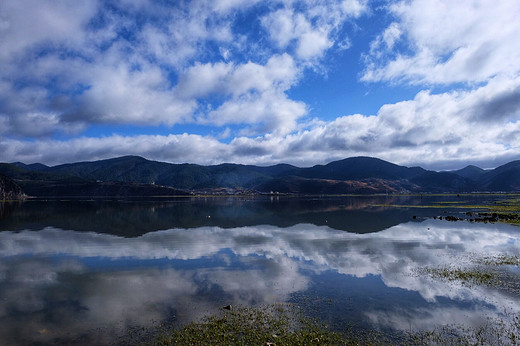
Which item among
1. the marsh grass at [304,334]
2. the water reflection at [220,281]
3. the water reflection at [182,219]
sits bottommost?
the water reflection at [182,219]

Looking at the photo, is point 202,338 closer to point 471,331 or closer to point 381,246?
point 471,331

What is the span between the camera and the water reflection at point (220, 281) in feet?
70.0

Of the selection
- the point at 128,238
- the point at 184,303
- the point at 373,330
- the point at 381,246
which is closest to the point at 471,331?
the point at 373,330

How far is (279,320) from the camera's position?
67.1ft

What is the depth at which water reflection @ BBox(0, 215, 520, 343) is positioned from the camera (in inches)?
840

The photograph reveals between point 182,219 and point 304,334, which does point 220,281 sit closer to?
point 304,334

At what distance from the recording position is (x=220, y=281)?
29.6 meters

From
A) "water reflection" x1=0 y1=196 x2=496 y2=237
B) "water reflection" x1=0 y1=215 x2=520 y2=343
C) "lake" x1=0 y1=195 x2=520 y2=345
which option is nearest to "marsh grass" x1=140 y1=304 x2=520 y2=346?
"lake" x1=0 y1=195 x2=520 y2=345

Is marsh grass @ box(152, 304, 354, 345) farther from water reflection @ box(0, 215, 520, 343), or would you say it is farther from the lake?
water reflection @ box(0, 215, 520, 343)

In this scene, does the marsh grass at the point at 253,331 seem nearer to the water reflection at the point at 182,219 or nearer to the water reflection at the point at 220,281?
the water reflection at the point at 220,281

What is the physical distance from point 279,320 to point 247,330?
2.51m

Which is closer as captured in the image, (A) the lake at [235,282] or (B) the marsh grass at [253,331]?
(B) the marsh grass at [253,331]

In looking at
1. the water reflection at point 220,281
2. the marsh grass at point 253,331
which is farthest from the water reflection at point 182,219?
the marsh grass at point 253,331

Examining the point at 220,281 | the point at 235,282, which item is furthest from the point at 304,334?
the point at 220,281
